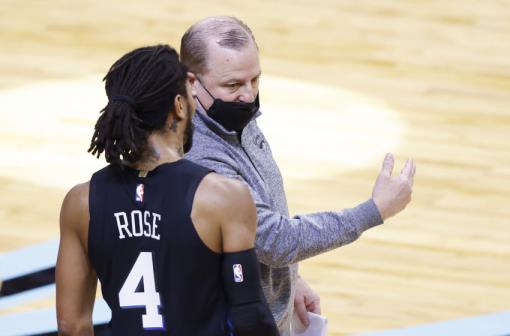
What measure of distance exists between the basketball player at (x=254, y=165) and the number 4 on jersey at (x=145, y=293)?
328 mm

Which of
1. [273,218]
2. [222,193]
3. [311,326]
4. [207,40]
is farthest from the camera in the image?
[311,326]

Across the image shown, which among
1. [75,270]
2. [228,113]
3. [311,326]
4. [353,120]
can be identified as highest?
[228,113]

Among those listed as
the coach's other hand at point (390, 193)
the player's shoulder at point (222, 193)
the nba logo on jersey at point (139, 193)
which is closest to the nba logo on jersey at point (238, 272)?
the player's shoulder at point (222, 193)

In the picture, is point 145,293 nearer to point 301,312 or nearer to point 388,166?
point 388,166

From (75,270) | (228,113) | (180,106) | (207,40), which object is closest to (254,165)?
(228,113)

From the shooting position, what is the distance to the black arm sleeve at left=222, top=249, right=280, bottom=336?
2.40 meters

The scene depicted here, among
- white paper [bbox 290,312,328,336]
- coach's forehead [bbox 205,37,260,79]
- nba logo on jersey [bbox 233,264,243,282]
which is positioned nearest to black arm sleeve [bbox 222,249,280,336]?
nba logo on jersey [bbox 233,264,243,282]

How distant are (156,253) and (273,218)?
0.36 meters

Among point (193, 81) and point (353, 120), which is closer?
point (193, 81)

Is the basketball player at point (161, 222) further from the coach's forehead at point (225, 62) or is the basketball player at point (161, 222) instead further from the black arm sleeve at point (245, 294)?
the coach's forehead at point (225, 62)

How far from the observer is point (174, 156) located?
2453 mm

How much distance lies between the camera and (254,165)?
9.34 ft

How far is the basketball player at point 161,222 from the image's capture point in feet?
7.84

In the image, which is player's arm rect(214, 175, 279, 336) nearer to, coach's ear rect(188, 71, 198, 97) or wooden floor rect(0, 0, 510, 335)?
coach's ear rect(188, 71, 198, 97)
